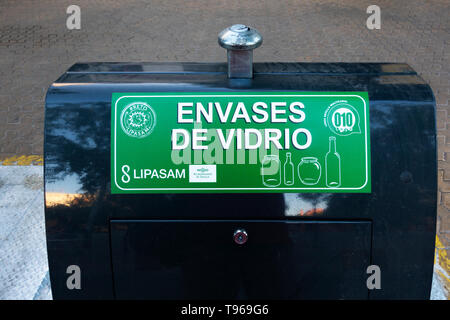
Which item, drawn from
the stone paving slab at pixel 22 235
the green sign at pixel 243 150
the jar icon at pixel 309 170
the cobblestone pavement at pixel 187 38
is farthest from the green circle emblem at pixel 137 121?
the cobblestone pavement at pixel 187 38

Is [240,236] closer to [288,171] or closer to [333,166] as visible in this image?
[288,171]

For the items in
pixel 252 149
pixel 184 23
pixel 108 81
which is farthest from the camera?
pixel 184 23

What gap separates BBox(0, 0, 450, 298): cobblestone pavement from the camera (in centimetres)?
623

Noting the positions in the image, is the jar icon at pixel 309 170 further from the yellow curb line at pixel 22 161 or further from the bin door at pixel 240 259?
the yellow curb line at pixel 22 161

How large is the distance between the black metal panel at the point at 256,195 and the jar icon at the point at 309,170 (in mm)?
66

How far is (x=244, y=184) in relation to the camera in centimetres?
207

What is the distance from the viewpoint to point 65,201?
210cm

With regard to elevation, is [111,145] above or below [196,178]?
above

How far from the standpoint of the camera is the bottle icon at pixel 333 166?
6.76 feet

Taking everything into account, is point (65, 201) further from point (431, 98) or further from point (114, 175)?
point (431, 98)

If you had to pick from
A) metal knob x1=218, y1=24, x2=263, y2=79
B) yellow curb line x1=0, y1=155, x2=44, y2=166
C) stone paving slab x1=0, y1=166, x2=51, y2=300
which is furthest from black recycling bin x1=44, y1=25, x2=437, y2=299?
yellow curb line x1=0, y1=155, x2=44, y2=166

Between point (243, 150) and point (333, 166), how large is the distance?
39cm

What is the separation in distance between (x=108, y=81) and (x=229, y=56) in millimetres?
567

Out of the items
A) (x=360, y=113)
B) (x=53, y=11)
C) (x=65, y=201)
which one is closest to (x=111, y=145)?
(x=65, y=201)
